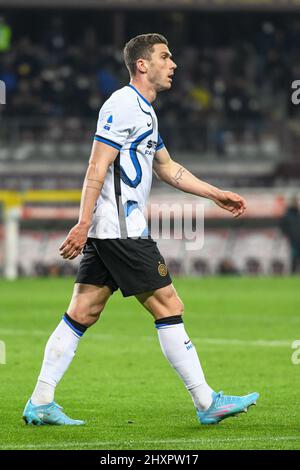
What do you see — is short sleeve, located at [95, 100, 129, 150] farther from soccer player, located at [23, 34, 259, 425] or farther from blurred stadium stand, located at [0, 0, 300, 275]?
blurred stadium stand, located at [0, 0, 300, 275]

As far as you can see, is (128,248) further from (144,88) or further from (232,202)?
(144,88)

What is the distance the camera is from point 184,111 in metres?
33.3

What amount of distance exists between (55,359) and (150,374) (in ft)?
10.1

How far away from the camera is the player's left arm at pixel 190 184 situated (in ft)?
27.7

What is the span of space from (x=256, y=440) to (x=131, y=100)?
88.3 inches

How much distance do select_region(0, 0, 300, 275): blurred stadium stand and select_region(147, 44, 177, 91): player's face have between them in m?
18.7

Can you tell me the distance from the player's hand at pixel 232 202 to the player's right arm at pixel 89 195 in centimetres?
82

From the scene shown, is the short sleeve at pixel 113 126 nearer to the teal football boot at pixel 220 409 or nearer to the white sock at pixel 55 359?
the white sock at pixel 55 359

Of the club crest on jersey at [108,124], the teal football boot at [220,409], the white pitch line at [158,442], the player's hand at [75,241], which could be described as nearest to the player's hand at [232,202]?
the club crest on jersey at [108,124]

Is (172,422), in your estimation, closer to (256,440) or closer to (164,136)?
(256,440)

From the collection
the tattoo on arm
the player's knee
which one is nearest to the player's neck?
the tattoo on arm

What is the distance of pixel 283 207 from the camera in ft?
92.3

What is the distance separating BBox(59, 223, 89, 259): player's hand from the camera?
7.84 metres
